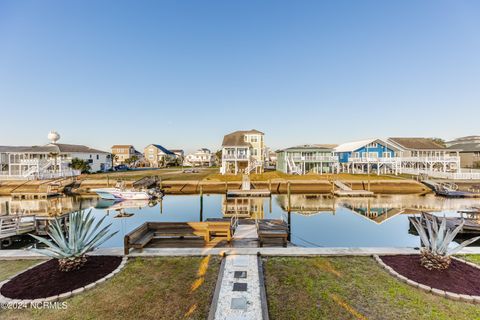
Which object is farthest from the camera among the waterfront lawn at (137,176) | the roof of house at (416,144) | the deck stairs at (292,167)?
the roof of house at (416,144)

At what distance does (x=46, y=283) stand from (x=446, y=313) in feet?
36.9

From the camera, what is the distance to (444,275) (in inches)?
300

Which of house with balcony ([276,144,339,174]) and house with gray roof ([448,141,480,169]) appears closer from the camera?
house with balcony ([276,144,339,174])

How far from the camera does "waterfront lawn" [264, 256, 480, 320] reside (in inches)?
233

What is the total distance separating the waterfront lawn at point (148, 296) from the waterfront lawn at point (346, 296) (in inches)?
80.0

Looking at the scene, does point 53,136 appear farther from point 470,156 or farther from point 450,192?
point 470,156

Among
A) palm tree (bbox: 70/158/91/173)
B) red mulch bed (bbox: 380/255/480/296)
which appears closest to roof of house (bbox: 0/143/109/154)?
palm tree (bbox: 70/158/91/173)

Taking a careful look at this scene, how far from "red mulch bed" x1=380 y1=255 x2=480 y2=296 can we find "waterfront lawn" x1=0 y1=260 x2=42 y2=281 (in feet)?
43.8

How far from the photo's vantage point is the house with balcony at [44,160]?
43000mm

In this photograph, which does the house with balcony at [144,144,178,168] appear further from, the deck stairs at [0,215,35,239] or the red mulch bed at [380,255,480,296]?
the red mulch bed at [380,255,480,296]

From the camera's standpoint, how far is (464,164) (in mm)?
55719

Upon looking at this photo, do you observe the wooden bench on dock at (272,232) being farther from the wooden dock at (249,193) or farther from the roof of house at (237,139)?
the roof of house at (237,139)

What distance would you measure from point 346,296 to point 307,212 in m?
18.6

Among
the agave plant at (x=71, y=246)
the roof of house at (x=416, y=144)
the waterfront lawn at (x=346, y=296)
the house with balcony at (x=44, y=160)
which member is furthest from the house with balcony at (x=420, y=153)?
Answer: the house with balcony at (x=44, y=160)
